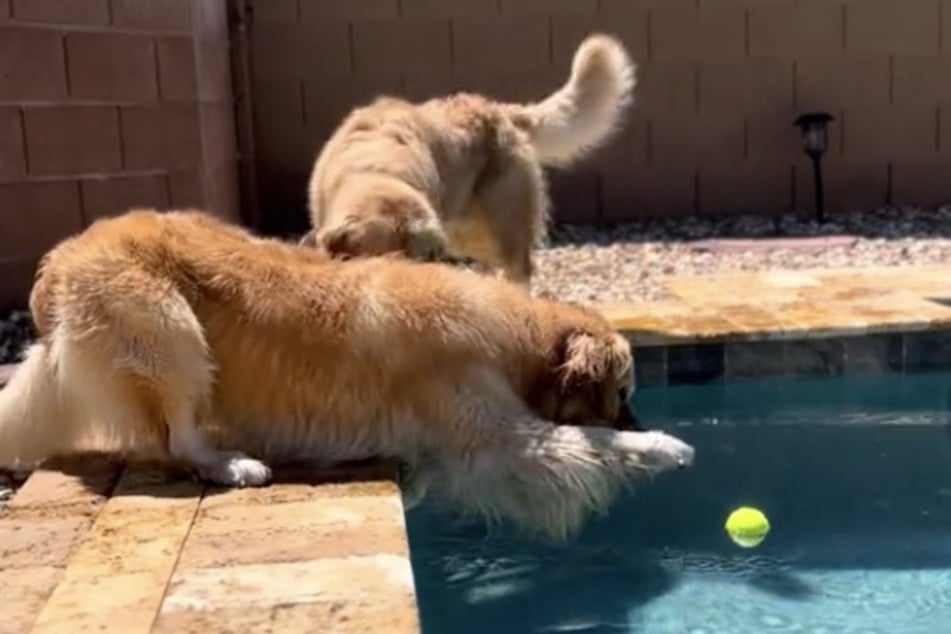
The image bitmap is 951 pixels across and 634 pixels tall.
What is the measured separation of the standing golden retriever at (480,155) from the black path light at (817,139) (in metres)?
3.00

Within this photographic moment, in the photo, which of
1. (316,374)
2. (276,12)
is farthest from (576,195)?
(316,374)

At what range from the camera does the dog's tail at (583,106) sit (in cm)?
647

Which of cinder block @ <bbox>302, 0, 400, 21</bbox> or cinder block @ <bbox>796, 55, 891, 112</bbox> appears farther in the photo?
cinder block @ <bbox>796, 55, 891, 112</bbox>

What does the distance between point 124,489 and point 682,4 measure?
Result: 7.05 metres

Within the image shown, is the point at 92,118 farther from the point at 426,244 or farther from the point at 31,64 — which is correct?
the point at 426,244

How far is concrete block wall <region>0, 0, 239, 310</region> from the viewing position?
19.1 feet

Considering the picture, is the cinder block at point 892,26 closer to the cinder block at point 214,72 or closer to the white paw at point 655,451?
the cinder block at point 214,72

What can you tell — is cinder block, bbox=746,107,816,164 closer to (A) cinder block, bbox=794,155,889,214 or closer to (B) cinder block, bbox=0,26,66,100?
(A) cinder block, bbox=794,155,889,214

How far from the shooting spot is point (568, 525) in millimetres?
3484

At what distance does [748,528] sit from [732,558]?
10 centimetres

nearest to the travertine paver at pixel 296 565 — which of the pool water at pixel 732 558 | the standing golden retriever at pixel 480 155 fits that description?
the pool water at pixel 732 558

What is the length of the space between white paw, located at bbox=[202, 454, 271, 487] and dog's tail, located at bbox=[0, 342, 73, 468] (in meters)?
0.46

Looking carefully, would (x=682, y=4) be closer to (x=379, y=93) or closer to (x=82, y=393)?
(x=379, y=93)

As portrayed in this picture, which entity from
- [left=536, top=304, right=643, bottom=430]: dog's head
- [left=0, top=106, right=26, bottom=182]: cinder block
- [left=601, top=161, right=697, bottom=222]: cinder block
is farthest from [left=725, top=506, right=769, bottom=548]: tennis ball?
[left=601, top=161, right=697, bottom=222]: cinder block
